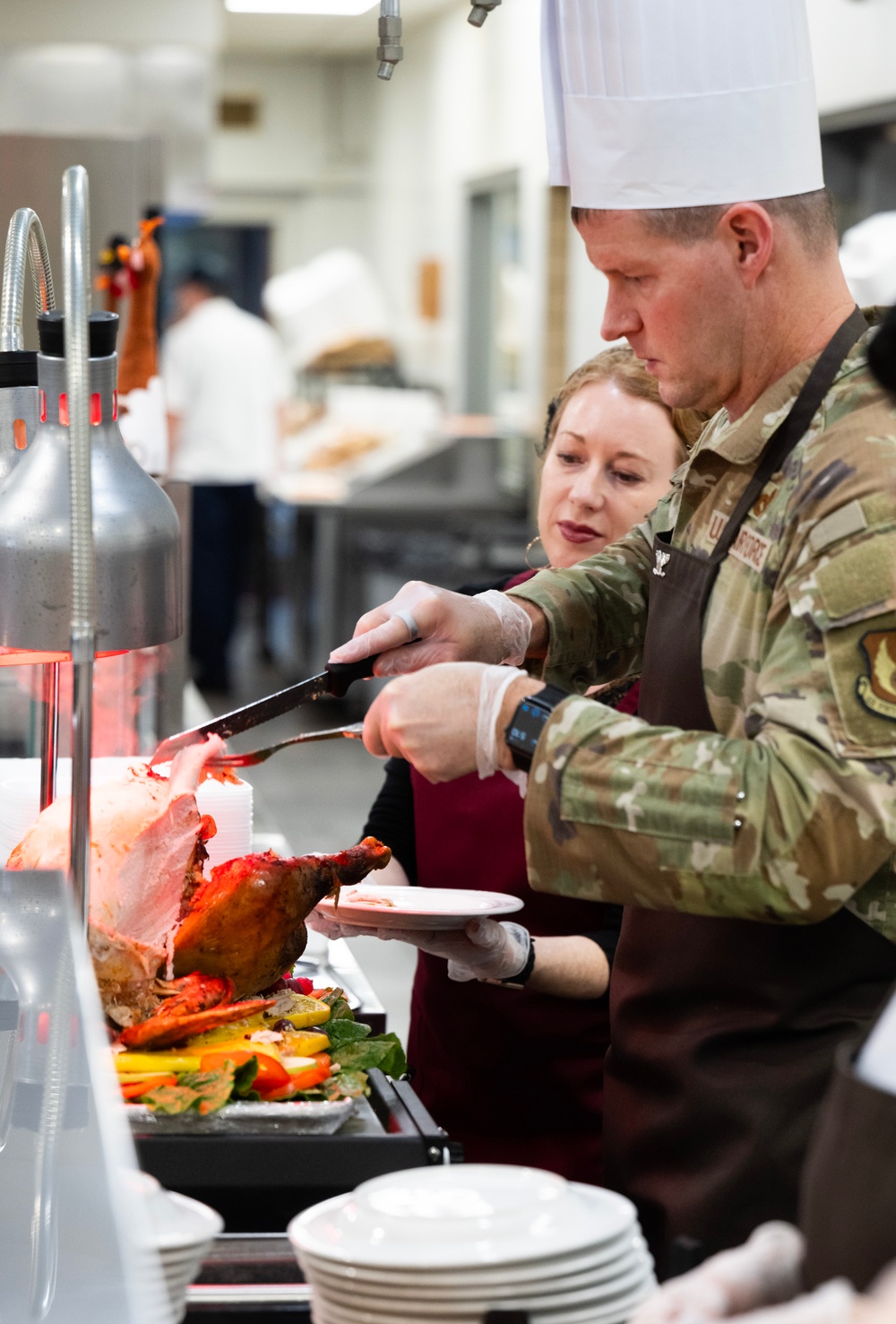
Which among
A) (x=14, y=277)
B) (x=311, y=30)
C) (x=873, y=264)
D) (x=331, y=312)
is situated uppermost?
(x=311, y=30)

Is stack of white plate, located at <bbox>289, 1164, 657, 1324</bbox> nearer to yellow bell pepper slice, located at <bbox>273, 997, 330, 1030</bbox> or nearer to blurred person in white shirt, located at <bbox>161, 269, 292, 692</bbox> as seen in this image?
yellow bell pepper slice, located at <bbox>273, 997, 330, 1030</bbox>

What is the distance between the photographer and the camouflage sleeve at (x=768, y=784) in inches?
47.8

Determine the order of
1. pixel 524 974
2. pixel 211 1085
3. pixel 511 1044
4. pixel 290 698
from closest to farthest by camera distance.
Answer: pixel 211 1085
pixel 290 698
pixel 524 974
pixel 511 1044

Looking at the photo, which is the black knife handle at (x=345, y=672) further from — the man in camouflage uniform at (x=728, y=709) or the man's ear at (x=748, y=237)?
the man's ear at (x=748, y=237)

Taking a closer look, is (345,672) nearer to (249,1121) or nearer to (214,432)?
(249,1121)

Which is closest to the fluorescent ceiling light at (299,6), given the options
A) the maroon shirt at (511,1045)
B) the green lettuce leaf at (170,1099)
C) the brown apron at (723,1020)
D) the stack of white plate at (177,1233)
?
the maroon shirt at (511,1045)

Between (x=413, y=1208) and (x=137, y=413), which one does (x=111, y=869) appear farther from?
(x=137, y=413)

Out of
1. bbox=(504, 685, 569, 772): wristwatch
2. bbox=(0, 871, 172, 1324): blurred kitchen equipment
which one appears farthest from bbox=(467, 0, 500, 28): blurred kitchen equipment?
bbox=(0, 871, 172, 1324): blurred kitchen equipment

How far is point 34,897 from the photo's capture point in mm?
1240

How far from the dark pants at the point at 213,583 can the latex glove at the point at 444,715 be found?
263 inches

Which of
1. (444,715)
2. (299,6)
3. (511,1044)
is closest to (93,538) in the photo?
(444,715)

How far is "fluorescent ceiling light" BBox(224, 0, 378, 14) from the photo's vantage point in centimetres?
919

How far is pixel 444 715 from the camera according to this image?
135 centimetres

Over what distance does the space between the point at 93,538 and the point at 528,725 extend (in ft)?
1.23
